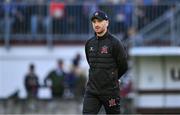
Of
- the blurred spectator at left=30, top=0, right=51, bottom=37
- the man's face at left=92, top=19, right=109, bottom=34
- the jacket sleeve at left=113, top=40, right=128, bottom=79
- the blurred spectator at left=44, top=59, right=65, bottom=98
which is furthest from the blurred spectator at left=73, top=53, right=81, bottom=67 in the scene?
the man's face at left=92, top=19, right=109, bottom=34

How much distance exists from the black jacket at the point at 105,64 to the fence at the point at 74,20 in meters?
13.8

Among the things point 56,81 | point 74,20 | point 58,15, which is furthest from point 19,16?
point 56,81

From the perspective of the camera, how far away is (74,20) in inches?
997

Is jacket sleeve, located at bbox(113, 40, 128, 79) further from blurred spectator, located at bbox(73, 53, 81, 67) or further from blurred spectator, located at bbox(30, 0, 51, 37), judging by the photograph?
blurred spectator, located at bbox(30, 0, 51, 37)

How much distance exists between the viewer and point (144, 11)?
2503 cm

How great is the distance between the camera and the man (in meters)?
10.6


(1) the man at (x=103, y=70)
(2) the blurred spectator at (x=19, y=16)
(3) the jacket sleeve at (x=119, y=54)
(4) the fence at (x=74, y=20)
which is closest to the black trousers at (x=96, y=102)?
(1) the man at (x=103, y=70)

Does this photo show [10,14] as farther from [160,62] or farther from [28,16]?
[160,62]

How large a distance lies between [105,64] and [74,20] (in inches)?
581

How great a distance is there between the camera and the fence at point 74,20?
2480cm

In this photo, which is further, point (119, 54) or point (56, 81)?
point (56, 81)

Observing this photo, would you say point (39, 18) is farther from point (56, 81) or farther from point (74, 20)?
point (56, 81)

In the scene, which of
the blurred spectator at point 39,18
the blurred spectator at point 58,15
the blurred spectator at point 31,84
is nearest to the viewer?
the blurred spectator at point 31,84

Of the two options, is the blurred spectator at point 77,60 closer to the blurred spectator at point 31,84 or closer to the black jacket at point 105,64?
the blurred spectator at point 31,84
